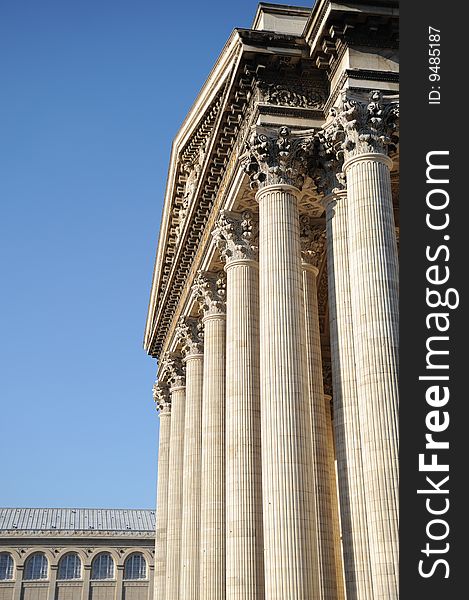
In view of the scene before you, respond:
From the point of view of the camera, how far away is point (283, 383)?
24422 mm

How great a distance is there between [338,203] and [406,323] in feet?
33.5

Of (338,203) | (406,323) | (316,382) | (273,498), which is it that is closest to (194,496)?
(316,382)

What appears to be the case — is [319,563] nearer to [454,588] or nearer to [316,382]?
[316,382]

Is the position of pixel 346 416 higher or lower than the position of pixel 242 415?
lower

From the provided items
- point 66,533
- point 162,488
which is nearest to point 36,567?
point 66,533

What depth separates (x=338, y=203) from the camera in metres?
25.9

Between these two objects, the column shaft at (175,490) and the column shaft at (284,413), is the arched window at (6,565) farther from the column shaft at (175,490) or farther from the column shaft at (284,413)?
the column shaft at (284,413)

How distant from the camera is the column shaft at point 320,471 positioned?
25.5 metres

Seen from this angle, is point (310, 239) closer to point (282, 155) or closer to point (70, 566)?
point (282, 155)

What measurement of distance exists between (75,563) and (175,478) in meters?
56.7

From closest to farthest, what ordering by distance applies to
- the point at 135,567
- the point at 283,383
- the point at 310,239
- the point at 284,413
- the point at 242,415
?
1. the point at 284,413
2. the point at 283,383
3. the point at 242,415
4. the point at 310,239
5. the point at 135,567

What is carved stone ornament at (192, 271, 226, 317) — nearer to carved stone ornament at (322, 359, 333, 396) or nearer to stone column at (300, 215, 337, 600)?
stone column at (300, 215, 337, 600)

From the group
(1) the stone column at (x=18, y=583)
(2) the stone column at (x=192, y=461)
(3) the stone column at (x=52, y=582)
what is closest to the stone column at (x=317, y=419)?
(2) the stone column at (x=192, y=461)

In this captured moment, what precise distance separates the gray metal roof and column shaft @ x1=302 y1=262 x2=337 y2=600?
79.1 meters
